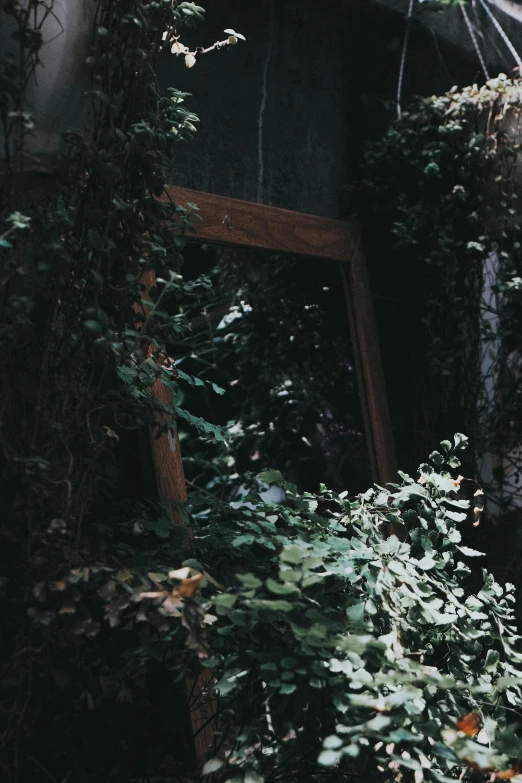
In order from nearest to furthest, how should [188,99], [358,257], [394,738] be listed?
[394,738] < [188,99] < [358,257]

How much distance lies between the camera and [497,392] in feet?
11.8

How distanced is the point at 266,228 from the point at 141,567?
1657mm

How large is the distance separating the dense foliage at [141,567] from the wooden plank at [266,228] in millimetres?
853

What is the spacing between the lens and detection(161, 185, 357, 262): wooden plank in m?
2.90

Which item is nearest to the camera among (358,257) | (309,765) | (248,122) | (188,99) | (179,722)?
(309,765)

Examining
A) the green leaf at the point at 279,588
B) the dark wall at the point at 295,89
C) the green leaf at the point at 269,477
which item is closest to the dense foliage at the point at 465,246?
the dark wall at the point at 295,89

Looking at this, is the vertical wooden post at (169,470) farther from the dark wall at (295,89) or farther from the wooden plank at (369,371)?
the wooden plank at (369,371)

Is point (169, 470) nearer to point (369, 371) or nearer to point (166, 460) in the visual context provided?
point (166, 460)

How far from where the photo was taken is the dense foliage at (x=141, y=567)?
1589 millimetres

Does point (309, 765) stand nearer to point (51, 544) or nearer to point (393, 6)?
point (51, 544)

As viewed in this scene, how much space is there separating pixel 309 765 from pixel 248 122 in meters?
2.24

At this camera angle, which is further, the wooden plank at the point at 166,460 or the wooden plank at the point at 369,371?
the wooden plank at the point at 369,371

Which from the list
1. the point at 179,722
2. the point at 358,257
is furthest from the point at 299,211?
the point at 179,722

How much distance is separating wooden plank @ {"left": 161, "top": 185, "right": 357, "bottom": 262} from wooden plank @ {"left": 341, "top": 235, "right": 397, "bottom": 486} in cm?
9
